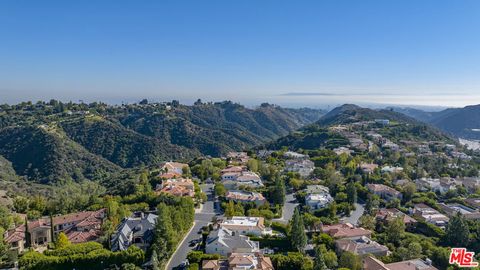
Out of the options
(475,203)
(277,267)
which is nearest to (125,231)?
(277,267)

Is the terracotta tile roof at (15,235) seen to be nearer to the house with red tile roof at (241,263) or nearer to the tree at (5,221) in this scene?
the tree at (5,221)

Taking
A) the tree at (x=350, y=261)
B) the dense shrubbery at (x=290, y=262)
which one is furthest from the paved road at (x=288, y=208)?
the dense shrubbery at (x=290, y=262)

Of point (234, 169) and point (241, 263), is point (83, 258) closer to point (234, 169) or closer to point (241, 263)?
point (241, 263)

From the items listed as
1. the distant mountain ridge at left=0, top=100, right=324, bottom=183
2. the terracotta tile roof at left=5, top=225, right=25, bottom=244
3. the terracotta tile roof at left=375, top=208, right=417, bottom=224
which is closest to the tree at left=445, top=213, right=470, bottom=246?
the terracotta tile roof at left=375, top=208, right=417, bottom=224

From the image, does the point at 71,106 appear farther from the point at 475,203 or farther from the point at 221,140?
the point at 475,203

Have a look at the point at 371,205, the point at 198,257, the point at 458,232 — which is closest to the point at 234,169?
the point at 371,205

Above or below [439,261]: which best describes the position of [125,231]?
above

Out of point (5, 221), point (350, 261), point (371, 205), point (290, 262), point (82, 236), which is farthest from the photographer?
point (371, 205)
